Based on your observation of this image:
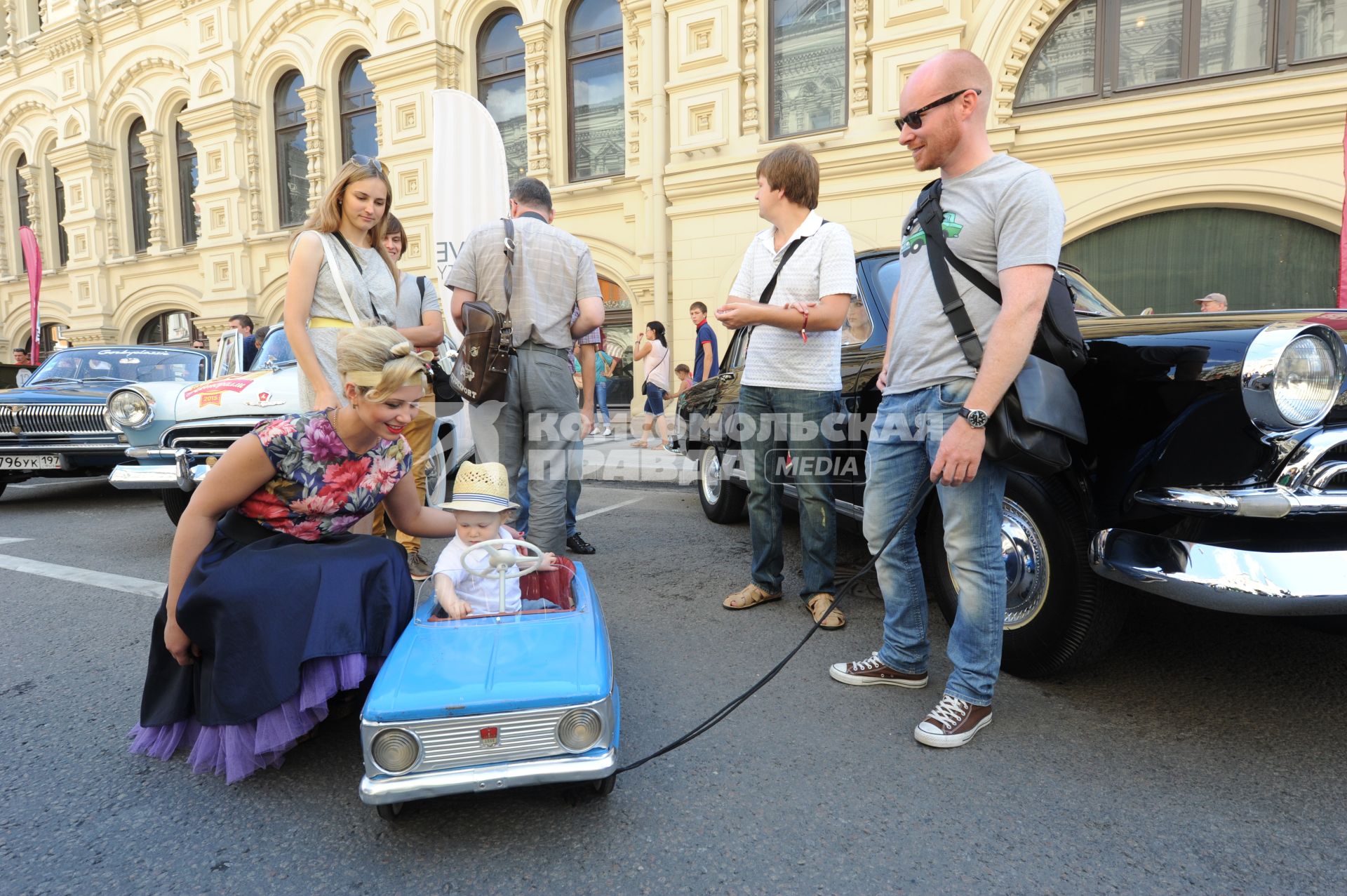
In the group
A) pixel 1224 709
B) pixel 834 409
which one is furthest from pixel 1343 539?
pixel 834 409

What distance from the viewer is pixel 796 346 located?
3098 mm

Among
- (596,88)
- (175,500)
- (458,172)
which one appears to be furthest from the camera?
(596,88)

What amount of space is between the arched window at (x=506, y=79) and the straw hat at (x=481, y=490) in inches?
455

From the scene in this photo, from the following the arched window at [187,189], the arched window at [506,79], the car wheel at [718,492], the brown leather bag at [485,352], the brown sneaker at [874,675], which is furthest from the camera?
the arched window at [187,189]

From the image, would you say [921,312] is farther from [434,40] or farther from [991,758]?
[434,40]

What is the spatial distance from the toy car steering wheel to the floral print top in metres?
0.37

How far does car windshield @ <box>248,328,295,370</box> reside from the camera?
18.2 feet

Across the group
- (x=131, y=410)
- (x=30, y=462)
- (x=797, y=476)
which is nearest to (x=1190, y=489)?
(x=797, y=476)

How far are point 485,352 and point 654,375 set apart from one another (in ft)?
22.6

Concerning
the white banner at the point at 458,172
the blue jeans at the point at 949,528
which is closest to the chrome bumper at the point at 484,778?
the blue jeans at the point at 949,528

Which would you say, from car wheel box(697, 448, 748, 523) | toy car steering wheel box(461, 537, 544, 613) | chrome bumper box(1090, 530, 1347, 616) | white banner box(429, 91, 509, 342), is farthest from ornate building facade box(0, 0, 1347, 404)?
toy car steering wheel box(461, 537, 544, 613)

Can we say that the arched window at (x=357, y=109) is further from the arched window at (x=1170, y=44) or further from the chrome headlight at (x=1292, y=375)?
the chrome headlight at (x=1292, y=375)

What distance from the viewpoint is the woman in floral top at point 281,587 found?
1.91m

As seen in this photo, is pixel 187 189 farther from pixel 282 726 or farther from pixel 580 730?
pixel 580 730
